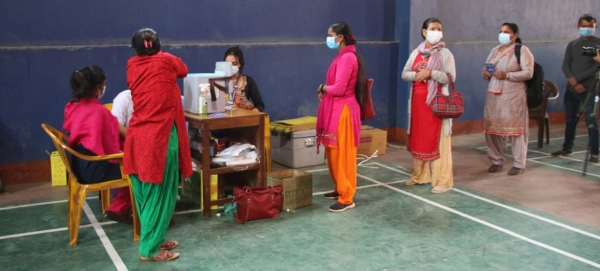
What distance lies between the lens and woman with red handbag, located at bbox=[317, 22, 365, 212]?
503 cm

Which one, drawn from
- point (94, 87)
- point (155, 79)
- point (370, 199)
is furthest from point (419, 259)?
point (94, 87)

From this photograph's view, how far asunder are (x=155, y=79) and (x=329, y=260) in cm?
165

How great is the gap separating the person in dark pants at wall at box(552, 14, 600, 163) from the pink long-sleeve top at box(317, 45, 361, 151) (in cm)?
320

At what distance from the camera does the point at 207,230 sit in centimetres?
470

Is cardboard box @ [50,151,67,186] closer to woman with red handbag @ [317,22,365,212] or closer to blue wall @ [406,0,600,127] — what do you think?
woman with red handbag @ [317,22,365,212]

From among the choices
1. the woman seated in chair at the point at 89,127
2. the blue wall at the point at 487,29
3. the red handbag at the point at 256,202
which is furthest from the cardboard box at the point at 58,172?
the blue wall at the point at 487,29

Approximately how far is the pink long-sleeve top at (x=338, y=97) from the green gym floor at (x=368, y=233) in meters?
0.67

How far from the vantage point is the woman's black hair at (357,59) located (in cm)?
505

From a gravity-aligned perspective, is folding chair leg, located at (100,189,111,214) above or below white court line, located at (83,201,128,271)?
above

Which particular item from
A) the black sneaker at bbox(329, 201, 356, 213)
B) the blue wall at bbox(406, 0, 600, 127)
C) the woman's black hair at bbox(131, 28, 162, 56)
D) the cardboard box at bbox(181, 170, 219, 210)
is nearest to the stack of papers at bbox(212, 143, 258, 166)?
the cardboard box at bbox(181, 170, 219, 210)

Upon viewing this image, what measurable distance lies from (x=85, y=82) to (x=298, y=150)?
2.94 metres

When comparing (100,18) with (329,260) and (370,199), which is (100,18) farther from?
(329,260)

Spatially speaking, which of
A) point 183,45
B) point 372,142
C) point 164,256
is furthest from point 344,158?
point 183,45

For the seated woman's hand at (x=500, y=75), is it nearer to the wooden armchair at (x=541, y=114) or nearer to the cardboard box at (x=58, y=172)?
the wooden armchair at (x=541, y=114)
